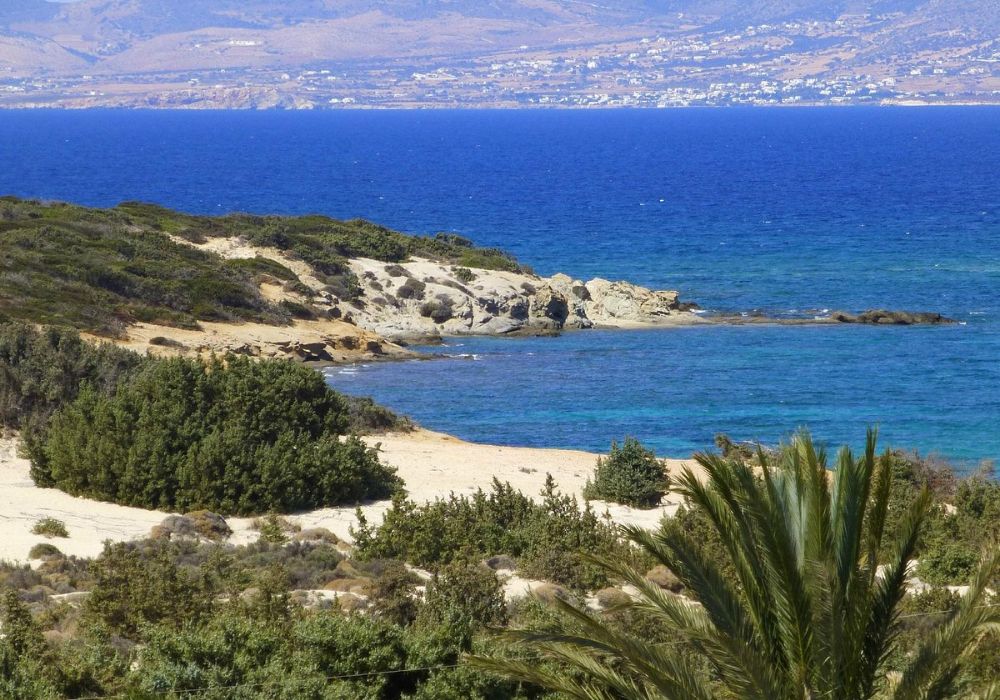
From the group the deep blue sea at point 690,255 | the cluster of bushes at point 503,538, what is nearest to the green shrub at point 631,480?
the cluster of bushes at point 503,538

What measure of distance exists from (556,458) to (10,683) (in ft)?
A: 49.8

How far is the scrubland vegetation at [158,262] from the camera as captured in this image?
32938mm

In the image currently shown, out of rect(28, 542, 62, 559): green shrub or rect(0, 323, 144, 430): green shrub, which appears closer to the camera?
rect(28, 542, 62, 559): green shrub

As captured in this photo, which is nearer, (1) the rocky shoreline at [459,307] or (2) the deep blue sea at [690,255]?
(2) the deep blue sea at [690,255]

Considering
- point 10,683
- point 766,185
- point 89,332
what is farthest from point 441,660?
point 766,185

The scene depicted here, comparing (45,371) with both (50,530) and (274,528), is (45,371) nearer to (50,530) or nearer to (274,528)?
(50,530)

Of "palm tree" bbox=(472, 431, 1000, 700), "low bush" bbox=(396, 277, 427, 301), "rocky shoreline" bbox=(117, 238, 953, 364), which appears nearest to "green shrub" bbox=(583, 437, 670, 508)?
"palm tree" bbox=(472, 431, 1000, 700)

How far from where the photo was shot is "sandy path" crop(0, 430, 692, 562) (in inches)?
568

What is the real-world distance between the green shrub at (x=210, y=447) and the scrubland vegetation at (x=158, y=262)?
1221cm

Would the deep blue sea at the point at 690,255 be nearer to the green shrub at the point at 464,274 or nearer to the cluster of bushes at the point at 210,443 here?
the green shrub at the point at 464,274

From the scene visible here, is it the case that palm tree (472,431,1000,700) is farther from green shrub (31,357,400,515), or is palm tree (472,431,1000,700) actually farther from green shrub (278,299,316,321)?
green shrub (278,299,316,321)

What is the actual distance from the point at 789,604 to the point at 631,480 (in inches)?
444

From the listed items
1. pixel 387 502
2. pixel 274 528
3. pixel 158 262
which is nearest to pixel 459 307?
pixel 158 262

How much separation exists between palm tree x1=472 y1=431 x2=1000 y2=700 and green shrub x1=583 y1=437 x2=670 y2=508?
10516 millimetres
